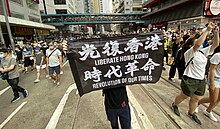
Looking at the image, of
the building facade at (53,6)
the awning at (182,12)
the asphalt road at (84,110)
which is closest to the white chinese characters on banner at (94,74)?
the asphalt road at (84,110)

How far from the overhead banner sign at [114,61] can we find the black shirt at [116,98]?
3.1 inches

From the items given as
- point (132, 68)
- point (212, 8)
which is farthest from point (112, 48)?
point (212, 8)

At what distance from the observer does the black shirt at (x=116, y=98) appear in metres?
2.04

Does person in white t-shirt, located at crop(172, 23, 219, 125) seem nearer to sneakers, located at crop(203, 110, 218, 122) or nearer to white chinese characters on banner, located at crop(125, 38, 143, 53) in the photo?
sneakers, located at crop(203, 110, 218, 122)

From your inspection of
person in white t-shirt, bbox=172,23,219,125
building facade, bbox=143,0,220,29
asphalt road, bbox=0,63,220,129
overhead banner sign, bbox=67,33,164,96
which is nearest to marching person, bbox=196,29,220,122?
person in white t-shirt, bbox=172,23,219,125

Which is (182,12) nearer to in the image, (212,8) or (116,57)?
(212,8)

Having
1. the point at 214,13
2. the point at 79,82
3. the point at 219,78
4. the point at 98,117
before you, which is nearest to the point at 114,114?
the point at 79,82

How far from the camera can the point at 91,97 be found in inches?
182

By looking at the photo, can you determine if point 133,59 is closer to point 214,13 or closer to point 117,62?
point 117,62

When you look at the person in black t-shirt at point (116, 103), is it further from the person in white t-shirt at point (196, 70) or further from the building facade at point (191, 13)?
the building facade at point (191, 13)

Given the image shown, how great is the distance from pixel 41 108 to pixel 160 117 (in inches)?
126

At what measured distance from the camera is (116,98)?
6.72 feet

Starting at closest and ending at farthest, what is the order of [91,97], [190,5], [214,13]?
[91,97] < [214,13] < [190,5]

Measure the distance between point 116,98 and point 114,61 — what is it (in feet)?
1.73
